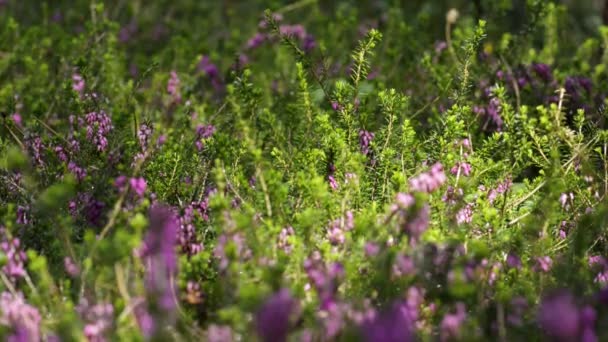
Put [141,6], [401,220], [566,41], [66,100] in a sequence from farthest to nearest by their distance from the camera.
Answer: [141,6]
[566,41]
[66,100]
[401,220]

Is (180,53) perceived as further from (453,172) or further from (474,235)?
(474,235)

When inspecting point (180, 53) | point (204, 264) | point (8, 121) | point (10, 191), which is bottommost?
point (204, 264)

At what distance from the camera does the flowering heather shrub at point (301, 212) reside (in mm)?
2420

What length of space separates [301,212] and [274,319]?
112 centimetres

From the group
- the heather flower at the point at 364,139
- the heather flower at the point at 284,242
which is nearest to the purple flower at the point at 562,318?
the heather flower at the point at 284,242

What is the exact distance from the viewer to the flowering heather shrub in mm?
2420

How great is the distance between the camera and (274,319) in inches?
81.7

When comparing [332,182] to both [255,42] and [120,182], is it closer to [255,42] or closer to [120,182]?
[120,182]

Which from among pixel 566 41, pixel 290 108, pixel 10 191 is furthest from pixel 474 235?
pixel 566 41

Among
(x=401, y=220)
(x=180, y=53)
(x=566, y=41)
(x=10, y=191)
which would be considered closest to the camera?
(x=401, y=220)

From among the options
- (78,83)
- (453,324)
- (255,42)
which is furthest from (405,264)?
(255,42)

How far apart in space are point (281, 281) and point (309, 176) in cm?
74

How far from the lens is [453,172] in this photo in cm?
347

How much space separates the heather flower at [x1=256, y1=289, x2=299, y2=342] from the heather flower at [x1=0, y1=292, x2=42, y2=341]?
0.69 meters
